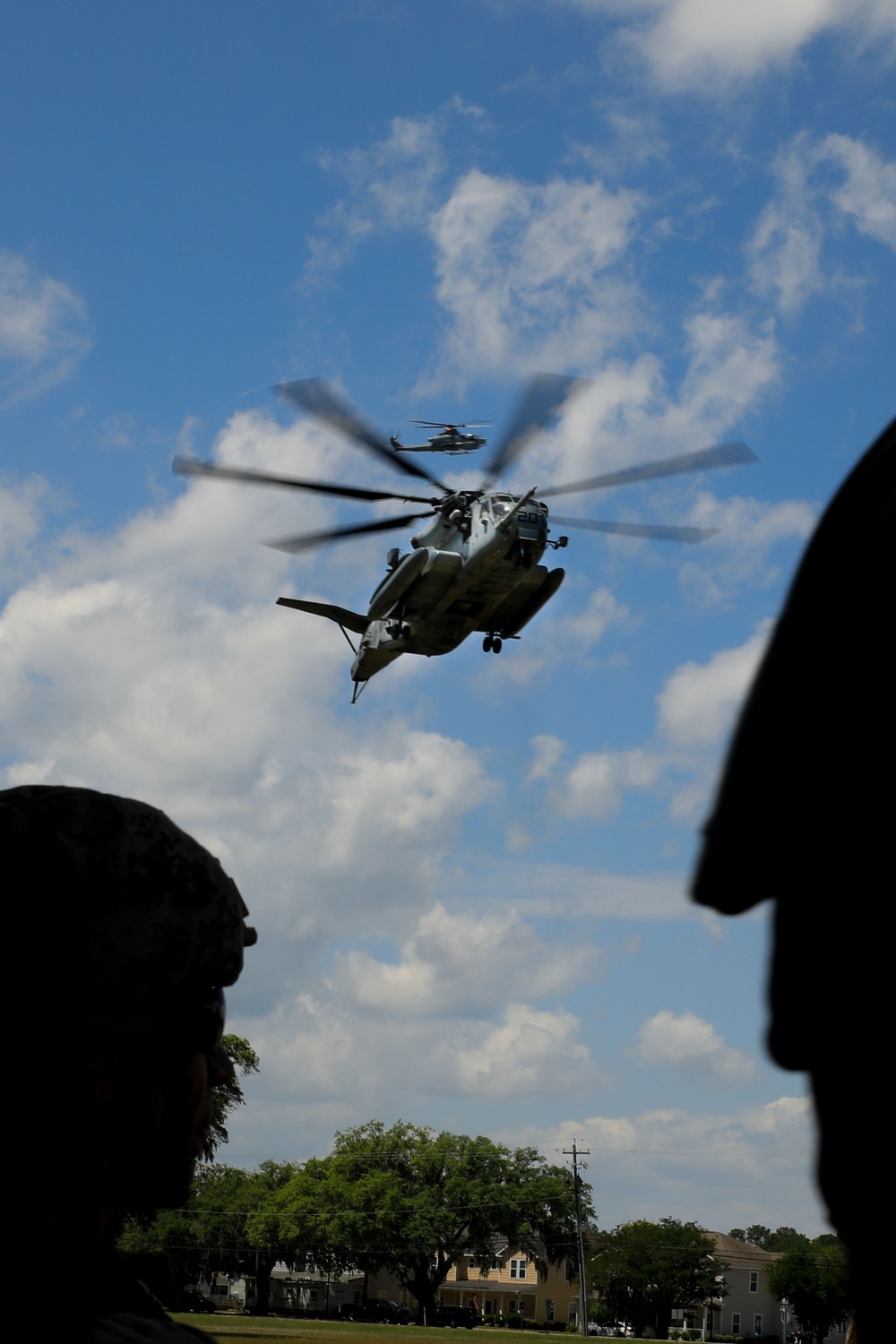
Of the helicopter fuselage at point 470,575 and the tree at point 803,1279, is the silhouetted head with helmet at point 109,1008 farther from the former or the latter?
the tree at point 803,1279

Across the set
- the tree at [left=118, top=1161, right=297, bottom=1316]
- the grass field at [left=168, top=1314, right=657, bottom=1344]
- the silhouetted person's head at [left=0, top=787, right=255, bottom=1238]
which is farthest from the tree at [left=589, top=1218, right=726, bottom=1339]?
the silhouetted person's head at [left=0, top=787, right=255, bottom=1238]

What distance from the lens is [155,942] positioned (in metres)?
1.65

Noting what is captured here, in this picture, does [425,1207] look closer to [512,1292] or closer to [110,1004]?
[512,1292]

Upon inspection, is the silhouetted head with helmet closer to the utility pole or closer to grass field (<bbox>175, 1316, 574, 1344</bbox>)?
grass field (<bbox>175, 1316, 574, 1344</bbox>)

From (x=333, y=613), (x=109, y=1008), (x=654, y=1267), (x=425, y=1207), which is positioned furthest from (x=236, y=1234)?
(x=109, y=1008)

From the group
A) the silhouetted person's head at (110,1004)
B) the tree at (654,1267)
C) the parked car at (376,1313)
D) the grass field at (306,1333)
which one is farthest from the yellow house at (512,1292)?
the silhouetted person's head at (110,1004)

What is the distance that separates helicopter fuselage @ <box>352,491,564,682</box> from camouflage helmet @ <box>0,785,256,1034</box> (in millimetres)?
19406

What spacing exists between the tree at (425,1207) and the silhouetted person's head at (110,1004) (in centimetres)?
8488

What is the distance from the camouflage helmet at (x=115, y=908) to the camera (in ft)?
5.35

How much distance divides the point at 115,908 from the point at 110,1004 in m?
0.11

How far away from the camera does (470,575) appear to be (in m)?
21.8

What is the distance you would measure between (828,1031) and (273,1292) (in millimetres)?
108734

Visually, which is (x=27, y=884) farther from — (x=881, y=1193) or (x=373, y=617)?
(x=373, y=617)

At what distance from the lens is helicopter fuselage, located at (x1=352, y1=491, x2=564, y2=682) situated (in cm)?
2123
